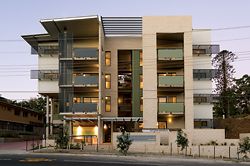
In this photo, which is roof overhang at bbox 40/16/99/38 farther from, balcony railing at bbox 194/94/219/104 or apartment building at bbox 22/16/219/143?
balcony railing at bbox 194/94/219/104

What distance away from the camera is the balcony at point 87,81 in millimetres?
43719

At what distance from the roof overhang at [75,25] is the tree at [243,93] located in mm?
35762

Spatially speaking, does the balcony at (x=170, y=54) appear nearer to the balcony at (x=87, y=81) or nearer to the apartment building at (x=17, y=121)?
the balcony at (x=87, y=81)

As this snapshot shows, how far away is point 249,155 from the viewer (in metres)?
34.3

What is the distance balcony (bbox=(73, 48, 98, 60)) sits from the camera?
144 ft

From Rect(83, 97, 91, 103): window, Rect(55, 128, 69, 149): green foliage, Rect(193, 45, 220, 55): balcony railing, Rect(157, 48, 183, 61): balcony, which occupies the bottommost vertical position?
Rect(55, 128, 69, 149): green foliage

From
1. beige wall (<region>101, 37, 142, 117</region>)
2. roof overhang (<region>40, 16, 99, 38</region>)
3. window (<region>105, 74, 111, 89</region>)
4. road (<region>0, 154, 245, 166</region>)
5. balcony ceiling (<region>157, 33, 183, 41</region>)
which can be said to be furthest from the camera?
window (<region>105, 74, 111, 89</region>)

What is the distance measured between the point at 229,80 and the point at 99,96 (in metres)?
29.7

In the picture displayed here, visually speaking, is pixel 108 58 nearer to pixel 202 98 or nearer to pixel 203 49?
pixel 203 49

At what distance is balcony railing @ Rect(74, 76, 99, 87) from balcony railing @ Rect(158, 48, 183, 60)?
7688 millimetres

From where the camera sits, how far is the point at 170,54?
4350 centimetres

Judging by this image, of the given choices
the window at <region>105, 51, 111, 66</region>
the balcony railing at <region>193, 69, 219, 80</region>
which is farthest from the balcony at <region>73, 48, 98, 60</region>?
the balcony railing at <region>193, 69, 219, 80</region>

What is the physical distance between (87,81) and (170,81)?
9.39 meters

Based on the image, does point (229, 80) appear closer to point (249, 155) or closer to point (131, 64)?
point (131, 64)
